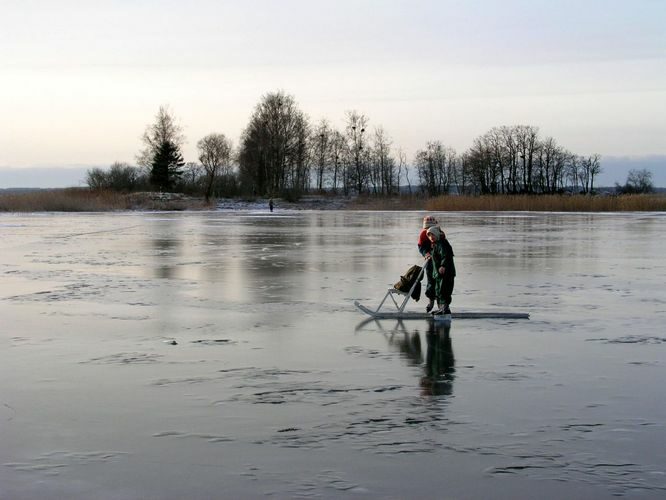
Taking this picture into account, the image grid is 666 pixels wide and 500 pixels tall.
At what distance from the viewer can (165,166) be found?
91.6 meters

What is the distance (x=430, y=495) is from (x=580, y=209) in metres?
58.9

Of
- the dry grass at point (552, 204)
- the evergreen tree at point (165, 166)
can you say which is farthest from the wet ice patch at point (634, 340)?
the evergreen tree at point (165, 166)

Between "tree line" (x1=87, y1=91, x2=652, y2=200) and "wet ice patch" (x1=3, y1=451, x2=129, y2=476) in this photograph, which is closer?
"wet ice patch" (x1=3, y1=451, x2=129, y2=476)

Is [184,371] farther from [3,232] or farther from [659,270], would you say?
[3,232]

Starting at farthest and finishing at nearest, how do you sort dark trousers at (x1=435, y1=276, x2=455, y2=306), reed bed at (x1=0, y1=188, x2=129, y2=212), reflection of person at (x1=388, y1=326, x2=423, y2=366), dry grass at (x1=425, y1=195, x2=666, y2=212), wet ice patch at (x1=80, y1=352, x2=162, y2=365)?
reed bed at (x1=0, y1=188, x2=129, y2=212) < dry grass at (x1=425, y1=195, x2=666, y2=212) < dark trousers at (x1=435, y1=276, x2=455, y2=306) < reflection of person at (x1=388, y1=326, x2=423, y2=366) < wet ice patch at (x1=80, y1=352, x2=162, y2=365)

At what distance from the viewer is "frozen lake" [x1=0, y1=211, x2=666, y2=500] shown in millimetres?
4855

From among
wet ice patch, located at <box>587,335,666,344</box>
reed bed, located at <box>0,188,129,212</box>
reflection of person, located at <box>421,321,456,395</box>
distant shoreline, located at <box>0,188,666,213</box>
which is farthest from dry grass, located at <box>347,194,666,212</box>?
reflection of person, located at <box>421,321,456,395</box>

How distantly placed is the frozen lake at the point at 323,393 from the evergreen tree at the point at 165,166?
7757cm

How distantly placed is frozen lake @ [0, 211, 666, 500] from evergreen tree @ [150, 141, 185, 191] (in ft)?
254

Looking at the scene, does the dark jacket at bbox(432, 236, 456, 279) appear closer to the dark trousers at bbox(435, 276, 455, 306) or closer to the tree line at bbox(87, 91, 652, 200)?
the dark trousers at bbox(435, 276, 455, 306)

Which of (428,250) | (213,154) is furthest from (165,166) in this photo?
(428,250)

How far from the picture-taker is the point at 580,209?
60875mm

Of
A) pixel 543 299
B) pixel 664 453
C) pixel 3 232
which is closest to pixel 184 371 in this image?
pixel 664 453

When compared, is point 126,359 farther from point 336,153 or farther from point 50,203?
point 336,153
